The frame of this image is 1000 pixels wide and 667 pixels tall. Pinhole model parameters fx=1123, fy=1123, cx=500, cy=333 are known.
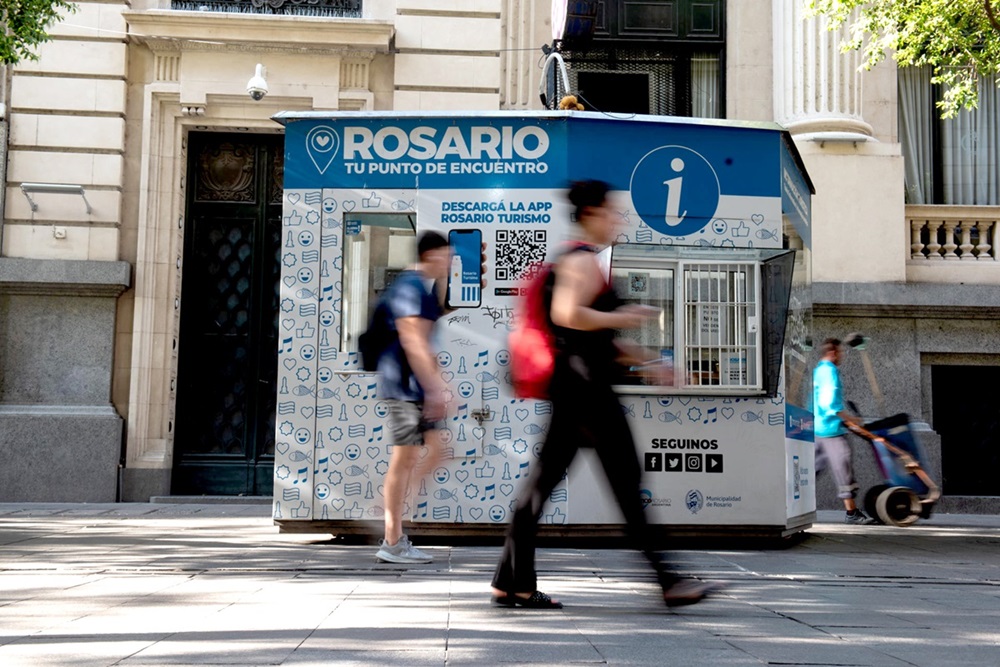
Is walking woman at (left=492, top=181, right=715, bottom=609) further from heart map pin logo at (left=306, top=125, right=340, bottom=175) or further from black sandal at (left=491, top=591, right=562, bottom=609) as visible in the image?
heart map pin logo at (left=306, top=125, right=340, bottom=175)

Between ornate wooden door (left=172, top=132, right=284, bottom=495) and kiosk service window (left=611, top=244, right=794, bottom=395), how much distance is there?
21.3 ft

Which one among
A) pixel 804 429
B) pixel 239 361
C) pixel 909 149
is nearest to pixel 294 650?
pixel 804 429

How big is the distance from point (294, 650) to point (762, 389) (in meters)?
5.25

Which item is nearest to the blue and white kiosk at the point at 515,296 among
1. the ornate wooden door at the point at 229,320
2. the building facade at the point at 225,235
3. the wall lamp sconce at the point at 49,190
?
the building facade at the point at 225,235

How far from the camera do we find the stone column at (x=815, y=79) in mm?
14453

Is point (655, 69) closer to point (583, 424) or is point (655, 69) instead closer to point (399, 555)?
point (399, 555)

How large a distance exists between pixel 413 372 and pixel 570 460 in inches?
76.1

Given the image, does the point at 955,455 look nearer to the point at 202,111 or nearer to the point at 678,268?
the point at 678,268

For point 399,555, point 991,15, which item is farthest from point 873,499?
point 399,555

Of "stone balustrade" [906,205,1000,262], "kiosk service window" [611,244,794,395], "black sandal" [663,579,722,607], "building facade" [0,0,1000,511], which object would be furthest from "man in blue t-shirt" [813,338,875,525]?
"black sandal" [663,579,722,607]

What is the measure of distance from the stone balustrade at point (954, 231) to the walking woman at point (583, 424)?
1032 centimetres

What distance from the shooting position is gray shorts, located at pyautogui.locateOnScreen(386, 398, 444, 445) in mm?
6914

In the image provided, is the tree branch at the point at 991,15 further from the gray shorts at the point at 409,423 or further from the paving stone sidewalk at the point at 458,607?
the gray shorts at the point at 409,423

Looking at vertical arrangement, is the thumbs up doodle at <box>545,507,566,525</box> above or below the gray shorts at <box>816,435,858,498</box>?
below
